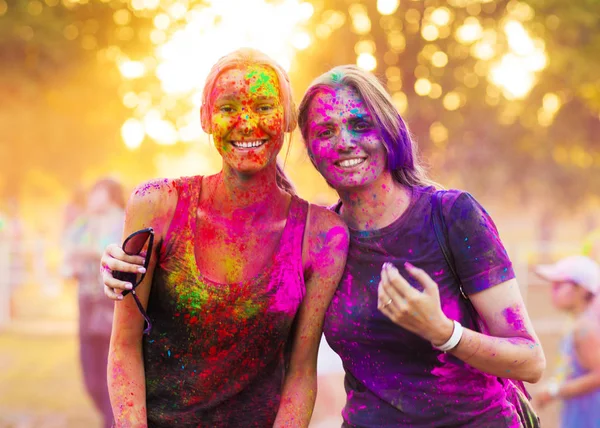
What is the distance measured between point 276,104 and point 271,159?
191 mm

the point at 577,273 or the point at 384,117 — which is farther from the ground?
the point at 384,117

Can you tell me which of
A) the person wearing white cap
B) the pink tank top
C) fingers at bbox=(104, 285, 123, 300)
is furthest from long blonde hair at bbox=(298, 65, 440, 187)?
the person wearing white cap

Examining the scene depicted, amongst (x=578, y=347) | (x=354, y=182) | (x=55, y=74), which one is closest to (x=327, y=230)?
(x=354, y=182)

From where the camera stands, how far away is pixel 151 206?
2443 millimetres

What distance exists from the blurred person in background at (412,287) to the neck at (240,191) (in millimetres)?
237

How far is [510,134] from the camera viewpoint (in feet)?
38.4

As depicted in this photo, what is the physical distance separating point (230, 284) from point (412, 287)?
2.03 feet

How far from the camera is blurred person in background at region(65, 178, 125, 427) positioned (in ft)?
19.6

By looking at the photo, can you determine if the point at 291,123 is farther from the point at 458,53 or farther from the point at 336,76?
the point at 458,53

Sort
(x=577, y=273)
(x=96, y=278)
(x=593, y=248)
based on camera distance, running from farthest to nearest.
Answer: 1. (x=96, y=278)
2. (x=593, y=248)
3. (x=577, y=273)

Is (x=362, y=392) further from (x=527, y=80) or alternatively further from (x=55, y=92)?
(x=55, y=92)

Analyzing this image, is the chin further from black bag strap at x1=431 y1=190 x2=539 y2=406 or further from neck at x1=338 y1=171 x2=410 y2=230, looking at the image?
black bag strap at x1=431 y1=190 x2=539 y2=406

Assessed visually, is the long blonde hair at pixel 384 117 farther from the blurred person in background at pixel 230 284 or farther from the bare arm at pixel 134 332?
the bare arm at pixel 134 332

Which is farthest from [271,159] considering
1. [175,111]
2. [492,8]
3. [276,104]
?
[175,111]
